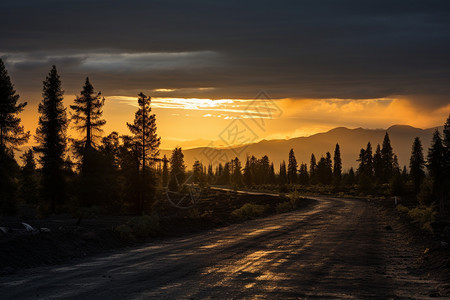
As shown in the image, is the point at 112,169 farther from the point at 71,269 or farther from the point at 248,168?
the point at 248,168

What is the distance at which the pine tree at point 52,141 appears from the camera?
4647 centimetres

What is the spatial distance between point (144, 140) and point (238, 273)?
38.3 metres

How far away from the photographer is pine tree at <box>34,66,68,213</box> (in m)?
46.5

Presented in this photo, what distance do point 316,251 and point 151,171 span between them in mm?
34556

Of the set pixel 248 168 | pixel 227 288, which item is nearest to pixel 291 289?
pixel 227 288

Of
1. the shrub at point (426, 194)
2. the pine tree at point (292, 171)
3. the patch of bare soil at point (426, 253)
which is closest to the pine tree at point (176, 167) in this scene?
the pine tree at point (292, 171)

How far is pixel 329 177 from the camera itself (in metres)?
158

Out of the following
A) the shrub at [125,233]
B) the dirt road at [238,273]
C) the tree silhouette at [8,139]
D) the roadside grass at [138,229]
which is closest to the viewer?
the dirt road at [238,273]

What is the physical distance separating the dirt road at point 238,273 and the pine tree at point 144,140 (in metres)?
29.3

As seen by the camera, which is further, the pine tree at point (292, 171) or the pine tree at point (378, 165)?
the pine tree at point (292, 171)

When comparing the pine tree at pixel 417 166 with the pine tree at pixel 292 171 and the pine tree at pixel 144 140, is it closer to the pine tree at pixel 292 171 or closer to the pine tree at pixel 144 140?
the pine tree at pixel 144 140

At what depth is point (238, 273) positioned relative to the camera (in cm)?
1362

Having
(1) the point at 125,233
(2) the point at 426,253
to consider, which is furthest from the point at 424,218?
(1) the point at 125,233

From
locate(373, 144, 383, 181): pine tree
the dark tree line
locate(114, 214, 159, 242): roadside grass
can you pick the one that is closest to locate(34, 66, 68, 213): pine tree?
the dark tree line
